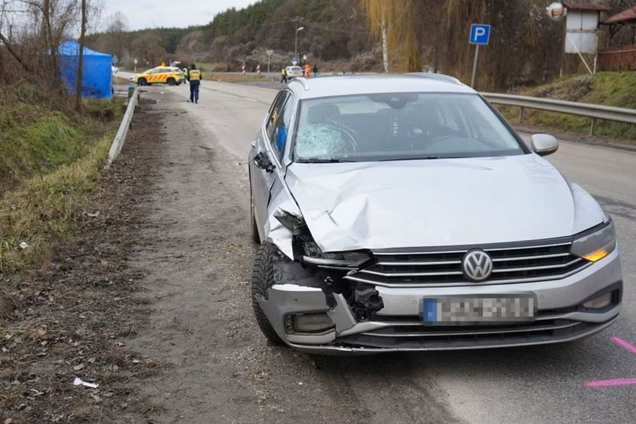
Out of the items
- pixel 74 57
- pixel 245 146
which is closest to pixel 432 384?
pixel 245 146

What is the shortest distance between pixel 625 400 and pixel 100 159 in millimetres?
10489

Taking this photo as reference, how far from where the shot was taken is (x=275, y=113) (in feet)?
23.1

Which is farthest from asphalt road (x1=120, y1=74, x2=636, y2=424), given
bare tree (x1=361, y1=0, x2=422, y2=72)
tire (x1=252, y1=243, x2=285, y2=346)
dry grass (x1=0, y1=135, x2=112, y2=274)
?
bare tree (x1=361, y1=0, x2=422, y2=72)

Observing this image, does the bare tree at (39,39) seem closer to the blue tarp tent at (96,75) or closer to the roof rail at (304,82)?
the blue tarp tent at (96,75)

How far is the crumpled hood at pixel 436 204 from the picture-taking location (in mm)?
3986

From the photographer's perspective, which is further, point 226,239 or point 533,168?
point 226,239

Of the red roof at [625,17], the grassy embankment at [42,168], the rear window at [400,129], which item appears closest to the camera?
the rear window at [400,129]

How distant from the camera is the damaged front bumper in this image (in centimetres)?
387

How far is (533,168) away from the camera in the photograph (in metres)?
5.00

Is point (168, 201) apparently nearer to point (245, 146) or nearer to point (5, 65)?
point (245, 146)

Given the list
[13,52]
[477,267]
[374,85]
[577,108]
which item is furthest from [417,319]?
[13,52]

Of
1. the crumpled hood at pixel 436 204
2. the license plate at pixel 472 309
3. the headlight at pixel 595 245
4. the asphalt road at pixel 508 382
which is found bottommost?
the asphalt road at pixel 508 382

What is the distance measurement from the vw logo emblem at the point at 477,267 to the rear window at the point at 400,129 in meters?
1.54

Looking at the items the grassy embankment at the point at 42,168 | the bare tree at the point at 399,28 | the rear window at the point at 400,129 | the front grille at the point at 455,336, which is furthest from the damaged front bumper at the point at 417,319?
the bare tree at the point at 399,28
